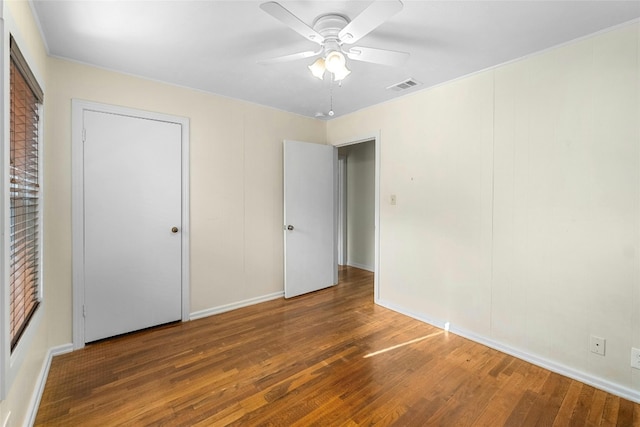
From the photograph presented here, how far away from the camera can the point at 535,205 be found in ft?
7.35

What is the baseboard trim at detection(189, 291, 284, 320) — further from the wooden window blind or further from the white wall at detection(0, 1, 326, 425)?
the wooden window blind

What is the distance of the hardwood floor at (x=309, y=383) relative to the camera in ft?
5.54

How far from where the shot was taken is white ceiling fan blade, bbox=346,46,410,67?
5.65ft

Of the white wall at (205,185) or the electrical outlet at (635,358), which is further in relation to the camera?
the white wall at (205,185)

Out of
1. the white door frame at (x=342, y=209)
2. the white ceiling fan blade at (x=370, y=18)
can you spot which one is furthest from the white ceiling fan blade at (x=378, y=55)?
the white door frame at (x=342, y=209)

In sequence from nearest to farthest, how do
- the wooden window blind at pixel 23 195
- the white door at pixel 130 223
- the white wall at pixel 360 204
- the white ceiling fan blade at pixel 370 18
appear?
the white ceiling fan blade at pixel 370 18
the wooden window blind at pixel 23 195
the white door at pixel 130 223
the white wall at pixel 360 204

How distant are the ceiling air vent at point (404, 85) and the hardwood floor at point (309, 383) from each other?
2.38 metres

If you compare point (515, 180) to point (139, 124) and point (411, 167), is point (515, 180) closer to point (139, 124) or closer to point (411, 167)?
point (411, 167)

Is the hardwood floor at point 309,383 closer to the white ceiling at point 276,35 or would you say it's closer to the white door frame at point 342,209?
the white ceiling at point 276,35

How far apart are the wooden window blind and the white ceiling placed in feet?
1.67

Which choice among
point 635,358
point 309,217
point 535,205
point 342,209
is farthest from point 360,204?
point 635,358

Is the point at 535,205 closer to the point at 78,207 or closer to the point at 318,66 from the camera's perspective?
the point at 318,66

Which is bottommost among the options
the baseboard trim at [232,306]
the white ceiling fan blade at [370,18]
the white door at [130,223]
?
the baseboard trim at [232,306]

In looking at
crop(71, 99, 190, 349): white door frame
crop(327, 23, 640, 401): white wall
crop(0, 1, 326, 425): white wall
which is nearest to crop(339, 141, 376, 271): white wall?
crop(0, 1, 326, 425): white wall
